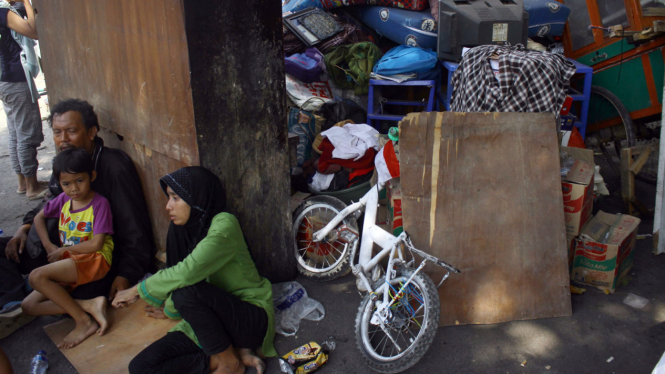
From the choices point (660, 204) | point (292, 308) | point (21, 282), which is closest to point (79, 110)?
point (21, 282)

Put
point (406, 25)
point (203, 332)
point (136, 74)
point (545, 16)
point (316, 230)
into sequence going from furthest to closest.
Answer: point (545, 16)
point (406, 25)
point (316, 230)
point (136, 74)
point (203, 332)

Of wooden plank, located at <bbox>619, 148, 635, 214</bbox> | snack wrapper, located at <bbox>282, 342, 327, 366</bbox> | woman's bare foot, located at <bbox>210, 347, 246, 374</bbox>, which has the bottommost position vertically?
snack wrapper, located at <bbox>282, 342, 327, 366</bbox>

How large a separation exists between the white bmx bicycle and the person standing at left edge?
317 centimetres

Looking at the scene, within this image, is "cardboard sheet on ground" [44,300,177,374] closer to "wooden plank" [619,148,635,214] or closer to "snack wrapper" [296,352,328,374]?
"snack wrapper" [296,352,328,374]

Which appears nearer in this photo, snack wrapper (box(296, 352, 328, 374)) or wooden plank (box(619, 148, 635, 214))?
snack wrapper (box(296, 352, 328, 374))

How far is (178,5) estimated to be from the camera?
8.07ft

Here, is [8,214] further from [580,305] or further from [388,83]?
[580,305]

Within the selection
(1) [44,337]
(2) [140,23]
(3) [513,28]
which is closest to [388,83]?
(3) [513,28]

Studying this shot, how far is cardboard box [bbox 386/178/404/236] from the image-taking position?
126 inches

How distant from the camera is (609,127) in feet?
16.0

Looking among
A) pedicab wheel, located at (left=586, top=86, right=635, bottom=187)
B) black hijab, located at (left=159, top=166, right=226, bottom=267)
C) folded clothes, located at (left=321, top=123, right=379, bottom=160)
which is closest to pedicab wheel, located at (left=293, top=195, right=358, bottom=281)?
folded clothes, located at (left=321, top=123, right=379, bottom=160)

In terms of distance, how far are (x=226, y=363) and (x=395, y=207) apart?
4.86 ft

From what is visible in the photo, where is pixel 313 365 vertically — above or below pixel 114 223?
below

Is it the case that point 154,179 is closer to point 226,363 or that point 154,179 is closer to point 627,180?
point 226,363
